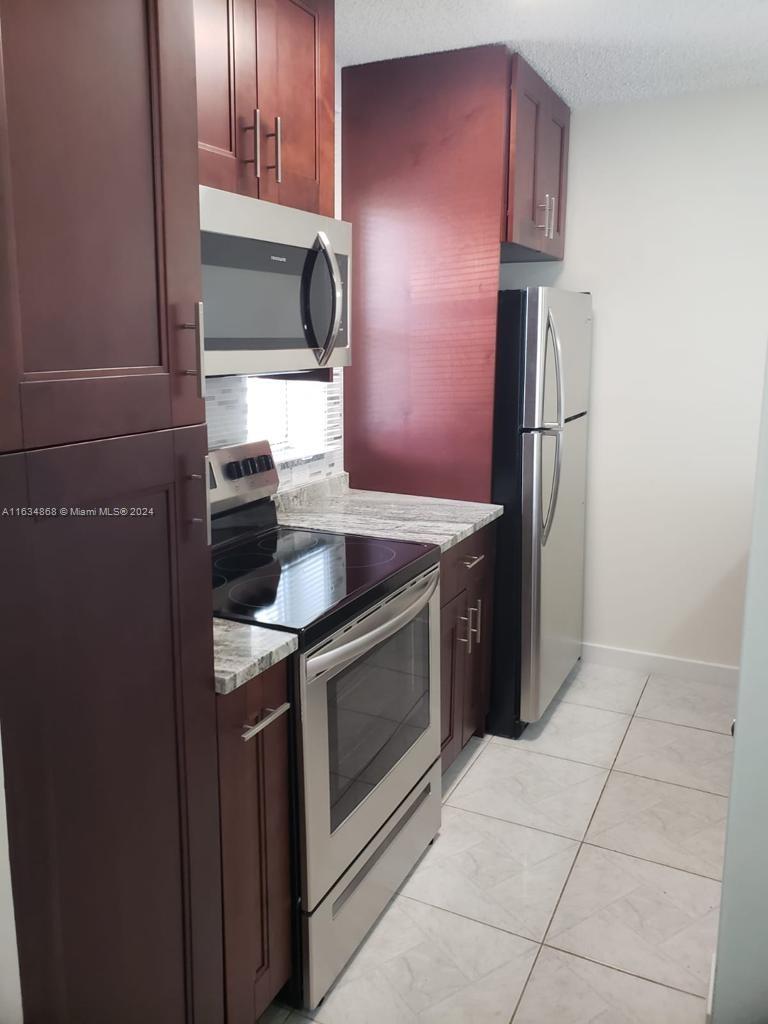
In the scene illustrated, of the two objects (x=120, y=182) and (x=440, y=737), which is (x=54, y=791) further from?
(x=440, y=737)

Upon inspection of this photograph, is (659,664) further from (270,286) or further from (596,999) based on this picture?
(270,286)

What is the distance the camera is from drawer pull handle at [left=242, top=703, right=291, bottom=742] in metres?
1.49

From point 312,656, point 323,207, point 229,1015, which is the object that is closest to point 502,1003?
point 229,1015

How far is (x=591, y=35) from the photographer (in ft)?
8.14

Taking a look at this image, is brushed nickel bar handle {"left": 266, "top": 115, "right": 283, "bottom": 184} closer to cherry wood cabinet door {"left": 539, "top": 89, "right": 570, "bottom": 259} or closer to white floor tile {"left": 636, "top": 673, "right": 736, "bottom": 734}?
cherry wood cabinet door {"left": 539, "top": 89, "right": 570, "bottom": 259}

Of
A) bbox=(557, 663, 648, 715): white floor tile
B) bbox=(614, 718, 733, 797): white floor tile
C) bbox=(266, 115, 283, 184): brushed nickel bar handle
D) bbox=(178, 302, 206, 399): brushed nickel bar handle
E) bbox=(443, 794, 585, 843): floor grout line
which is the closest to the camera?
bbox=(178, 302, 206, 399): brushed nickel bar handle

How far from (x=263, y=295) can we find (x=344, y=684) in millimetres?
914

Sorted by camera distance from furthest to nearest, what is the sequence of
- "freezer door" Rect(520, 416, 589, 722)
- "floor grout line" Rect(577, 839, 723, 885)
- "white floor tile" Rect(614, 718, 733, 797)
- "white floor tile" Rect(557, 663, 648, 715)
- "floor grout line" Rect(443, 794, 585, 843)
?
"white floor tile" Rect(557, 663, 648, 715) → "freezer door" Rect(520, 416, 589, 722) → "white floor tile" Rect(614, 718, 733, 797) → "floor grout line" Rect(443, 794, 585, 843) → "floor grout line" Rect(577, 839, 723, 885)

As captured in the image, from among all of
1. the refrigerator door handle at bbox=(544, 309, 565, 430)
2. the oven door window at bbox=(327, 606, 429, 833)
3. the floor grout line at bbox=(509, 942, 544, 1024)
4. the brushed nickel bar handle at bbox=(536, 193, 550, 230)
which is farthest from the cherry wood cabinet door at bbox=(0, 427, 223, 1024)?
the brushed nickel bar handle at bbox=(536, 193, 550, 230)

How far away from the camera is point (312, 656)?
1642mm

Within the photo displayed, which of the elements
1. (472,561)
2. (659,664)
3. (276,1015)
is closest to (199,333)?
(276,1015)

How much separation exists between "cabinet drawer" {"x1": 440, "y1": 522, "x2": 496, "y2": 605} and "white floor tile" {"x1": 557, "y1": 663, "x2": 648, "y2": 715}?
0.86m

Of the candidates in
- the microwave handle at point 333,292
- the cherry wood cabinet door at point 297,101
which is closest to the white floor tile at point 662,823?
the microwave handle at point 333,292

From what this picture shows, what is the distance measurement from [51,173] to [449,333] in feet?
6.44
